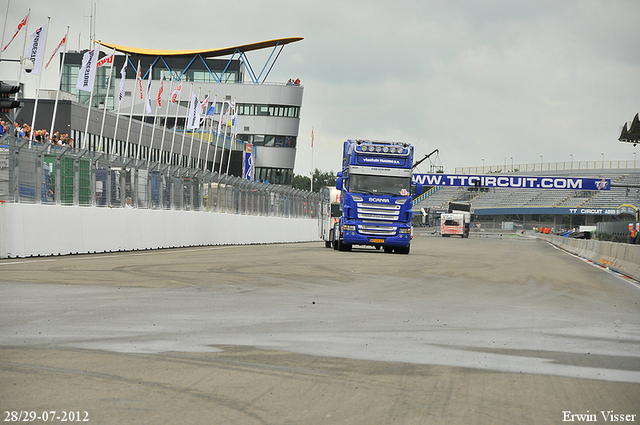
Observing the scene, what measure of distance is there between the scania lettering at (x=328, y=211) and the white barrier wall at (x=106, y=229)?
3.58 m

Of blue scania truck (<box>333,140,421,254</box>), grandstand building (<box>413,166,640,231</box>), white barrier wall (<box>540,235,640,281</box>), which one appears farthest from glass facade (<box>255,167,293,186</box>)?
blue scania truck (<box>333,140,421,254</box>)

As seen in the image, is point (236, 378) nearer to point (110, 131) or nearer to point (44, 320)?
point (44, 320)

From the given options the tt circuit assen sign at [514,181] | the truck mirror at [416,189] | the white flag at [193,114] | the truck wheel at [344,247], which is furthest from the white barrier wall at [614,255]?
the tt circuit assen sign at [514,181]

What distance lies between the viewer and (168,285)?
13242 millimetres

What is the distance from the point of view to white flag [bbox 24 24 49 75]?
92.3 ft

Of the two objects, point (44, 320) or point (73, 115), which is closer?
point (44, 320)

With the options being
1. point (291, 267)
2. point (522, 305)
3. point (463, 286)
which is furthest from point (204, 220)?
point (522, 305)

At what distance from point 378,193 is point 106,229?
1001 cm

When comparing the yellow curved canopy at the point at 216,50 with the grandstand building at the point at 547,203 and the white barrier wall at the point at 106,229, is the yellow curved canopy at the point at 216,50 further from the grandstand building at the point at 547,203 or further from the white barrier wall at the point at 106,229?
the white barrier wall at the point at 106,229

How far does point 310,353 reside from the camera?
6.93 meters

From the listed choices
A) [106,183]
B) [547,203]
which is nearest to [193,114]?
[106,183]

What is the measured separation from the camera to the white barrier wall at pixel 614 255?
2053cm

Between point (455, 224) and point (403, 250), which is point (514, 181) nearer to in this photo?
point (455, 224)

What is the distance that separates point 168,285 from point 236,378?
25.2 ft
